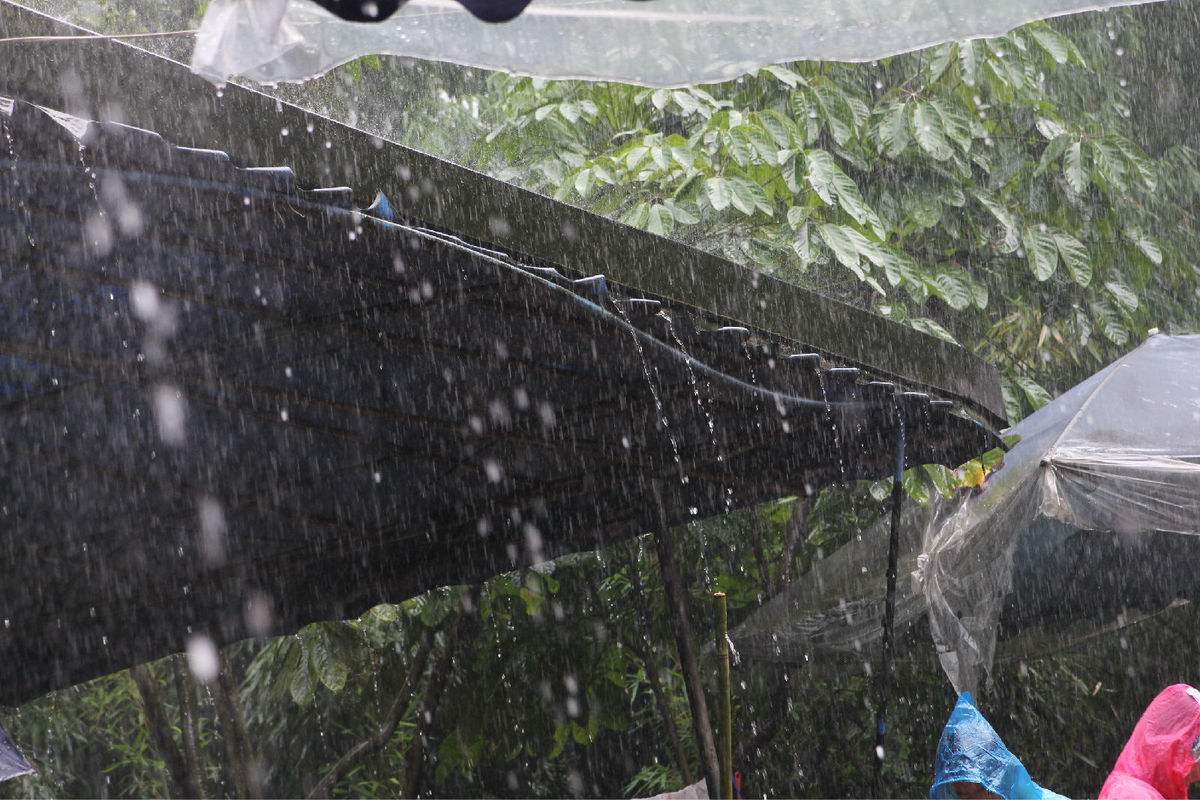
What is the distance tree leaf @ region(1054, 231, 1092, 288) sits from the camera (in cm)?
596

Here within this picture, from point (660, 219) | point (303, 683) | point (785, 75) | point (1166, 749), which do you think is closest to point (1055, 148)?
point (785, 75)

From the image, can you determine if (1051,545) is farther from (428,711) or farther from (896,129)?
(428,711)

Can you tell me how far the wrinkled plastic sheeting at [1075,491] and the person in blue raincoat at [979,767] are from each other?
1389 mm

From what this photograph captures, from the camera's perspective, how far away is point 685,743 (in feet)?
29.7

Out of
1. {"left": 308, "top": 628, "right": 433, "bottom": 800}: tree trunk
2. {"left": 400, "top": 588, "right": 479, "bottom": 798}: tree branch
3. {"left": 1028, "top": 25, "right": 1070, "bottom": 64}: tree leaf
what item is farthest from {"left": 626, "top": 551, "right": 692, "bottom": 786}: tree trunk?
{"left": 1028, "top": 25, "right": 1070, "bottom": 64}: tree leaf

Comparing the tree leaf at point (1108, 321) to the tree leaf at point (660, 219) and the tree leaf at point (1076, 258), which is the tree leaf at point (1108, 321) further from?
the tree leaf at point (660, 219)

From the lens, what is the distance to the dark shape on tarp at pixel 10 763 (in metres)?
4.16

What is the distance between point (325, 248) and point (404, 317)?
17.3 inches

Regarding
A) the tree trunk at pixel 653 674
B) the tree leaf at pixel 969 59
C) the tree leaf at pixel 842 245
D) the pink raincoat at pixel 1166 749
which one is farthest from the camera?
the tree trunk at pixel 653 674

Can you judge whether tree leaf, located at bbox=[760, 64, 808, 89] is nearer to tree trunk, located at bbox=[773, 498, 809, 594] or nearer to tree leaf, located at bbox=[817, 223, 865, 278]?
tree leaf, located at bbox=[817, 223, 865, 278]

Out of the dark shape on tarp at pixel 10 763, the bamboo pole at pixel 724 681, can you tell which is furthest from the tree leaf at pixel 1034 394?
the dark shape on tarp at pixel 10 763

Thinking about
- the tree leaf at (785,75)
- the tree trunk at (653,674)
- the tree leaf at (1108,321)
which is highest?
the tree leaf at (785,75)

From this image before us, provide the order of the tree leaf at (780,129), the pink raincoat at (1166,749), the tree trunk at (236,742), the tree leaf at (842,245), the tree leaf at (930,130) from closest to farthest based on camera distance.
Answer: the pink raincoat at (1166,749) < the tree leaf at (842,245) < the tree leaf at (780,129) < the tree leaf at (930,130) < the tree trunk at (236,742)

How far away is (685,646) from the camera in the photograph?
3934mm
